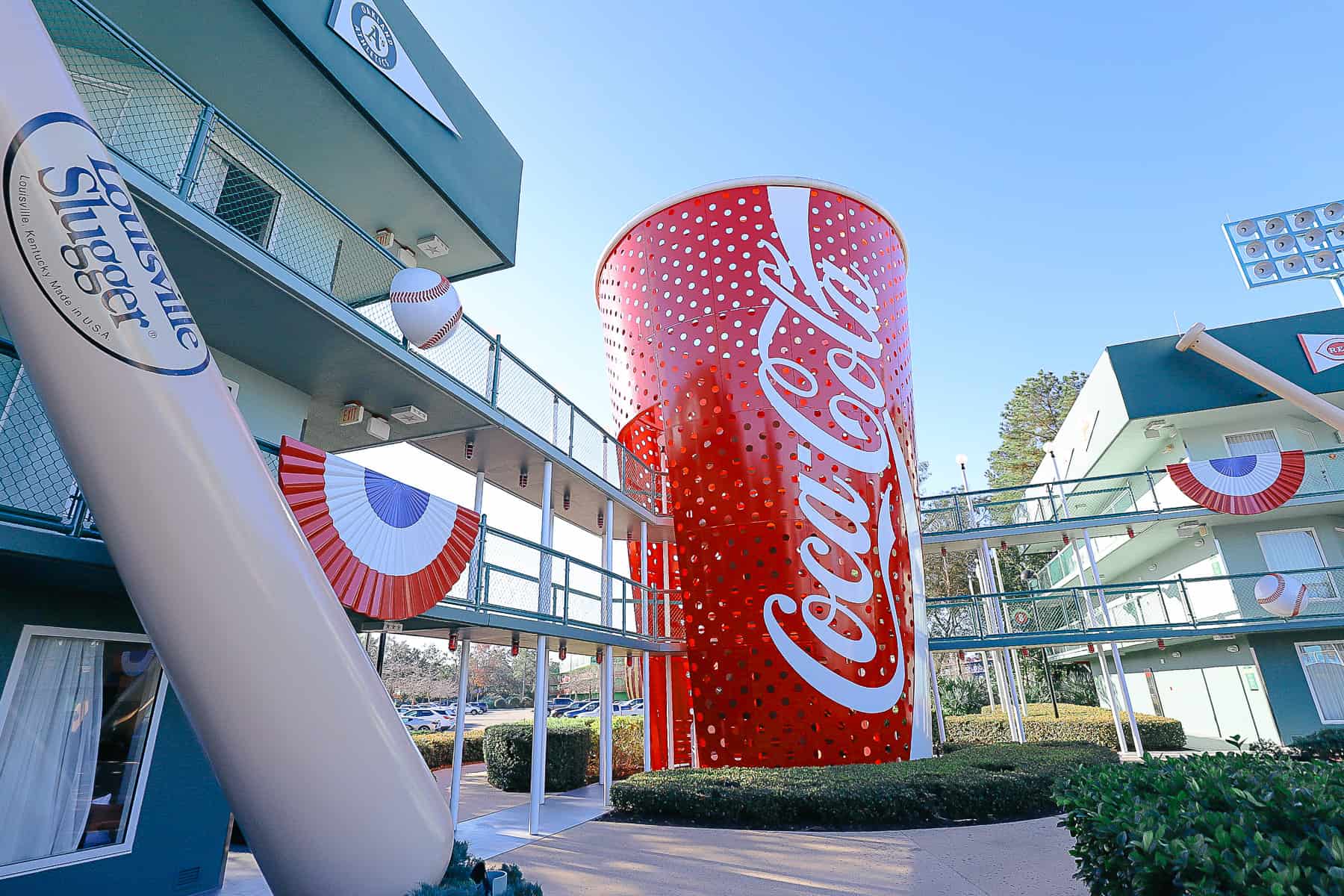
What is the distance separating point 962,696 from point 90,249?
1199 inches

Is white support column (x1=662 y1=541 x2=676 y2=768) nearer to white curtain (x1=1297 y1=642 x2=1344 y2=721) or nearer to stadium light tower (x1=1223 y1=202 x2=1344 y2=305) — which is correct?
white curtain (x1=1297 y1=642 x2=1344 y2=721)

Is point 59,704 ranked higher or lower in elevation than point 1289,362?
lower

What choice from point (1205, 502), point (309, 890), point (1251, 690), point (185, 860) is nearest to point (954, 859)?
point (309, 890)

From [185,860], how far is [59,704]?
1802mm

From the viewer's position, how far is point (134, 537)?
2869 millimetres

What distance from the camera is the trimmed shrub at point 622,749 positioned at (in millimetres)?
14789

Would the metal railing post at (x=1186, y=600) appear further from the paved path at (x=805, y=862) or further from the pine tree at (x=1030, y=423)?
the pine tree at (x=1030, y=423)

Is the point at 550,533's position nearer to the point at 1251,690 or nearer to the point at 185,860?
the point at 185,860

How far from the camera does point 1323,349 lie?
59.0 ft

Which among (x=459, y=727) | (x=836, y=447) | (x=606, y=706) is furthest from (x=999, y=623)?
(x=459, y=727)

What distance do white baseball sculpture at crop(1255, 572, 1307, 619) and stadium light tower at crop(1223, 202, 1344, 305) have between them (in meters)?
11.9

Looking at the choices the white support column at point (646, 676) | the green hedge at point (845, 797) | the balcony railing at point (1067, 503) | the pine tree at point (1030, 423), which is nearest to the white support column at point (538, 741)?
the green hedge at point (845, 797)

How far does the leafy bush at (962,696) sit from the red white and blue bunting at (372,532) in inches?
1004

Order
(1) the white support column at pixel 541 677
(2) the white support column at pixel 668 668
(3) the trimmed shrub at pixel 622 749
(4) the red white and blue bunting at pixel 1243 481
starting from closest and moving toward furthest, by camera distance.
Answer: (1) the white support column at pixel 541 677 → (2) the white support column at pixel 668 668 → (3) the trimmed shrub at pixel 622 749 → (4) the red white and blue bunting at pixel 1243 481
